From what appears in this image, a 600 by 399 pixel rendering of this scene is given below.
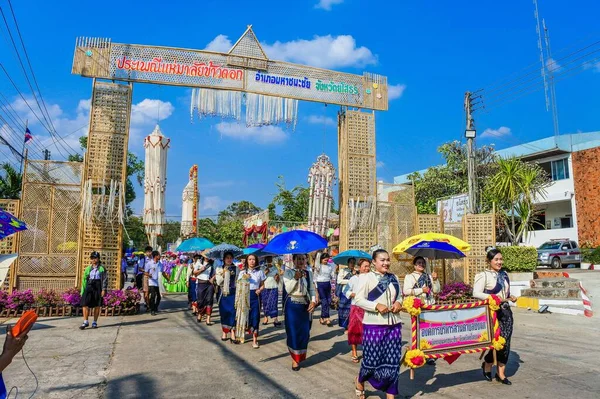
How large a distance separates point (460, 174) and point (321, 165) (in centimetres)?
1972

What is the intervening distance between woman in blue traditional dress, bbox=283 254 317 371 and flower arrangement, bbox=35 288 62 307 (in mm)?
6782

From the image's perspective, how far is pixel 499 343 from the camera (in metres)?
5.27

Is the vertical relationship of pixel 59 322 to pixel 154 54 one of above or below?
below

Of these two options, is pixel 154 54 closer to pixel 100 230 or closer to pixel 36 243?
pixel 100 230

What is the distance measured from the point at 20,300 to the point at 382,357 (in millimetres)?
9016

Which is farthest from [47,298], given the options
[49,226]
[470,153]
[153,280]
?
[470,153]

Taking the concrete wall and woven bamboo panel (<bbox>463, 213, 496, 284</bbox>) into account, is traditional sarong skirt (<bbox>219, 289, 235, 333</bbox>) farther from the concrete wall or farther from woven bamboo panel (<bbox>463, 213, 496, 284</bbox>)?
the concrete wall

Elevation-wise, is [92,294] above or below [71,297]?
above

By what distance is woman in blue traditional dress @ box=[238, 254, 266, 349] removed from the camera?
26.0 feet

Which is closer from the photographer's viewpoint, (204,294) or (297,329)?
(297,329)

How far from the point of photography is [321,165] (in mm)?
13219

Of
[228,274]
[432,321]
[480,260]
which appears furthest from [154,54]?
[480,260]

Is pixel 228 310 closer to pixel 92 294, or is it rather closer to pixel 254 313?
pixel 254 313

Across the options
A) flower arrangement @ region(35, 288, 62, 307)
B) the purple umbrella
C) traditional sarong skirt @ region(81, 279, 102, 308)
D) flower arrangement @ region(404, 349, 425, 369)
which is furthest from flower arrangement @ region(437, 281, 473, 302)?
the purple umbrella
